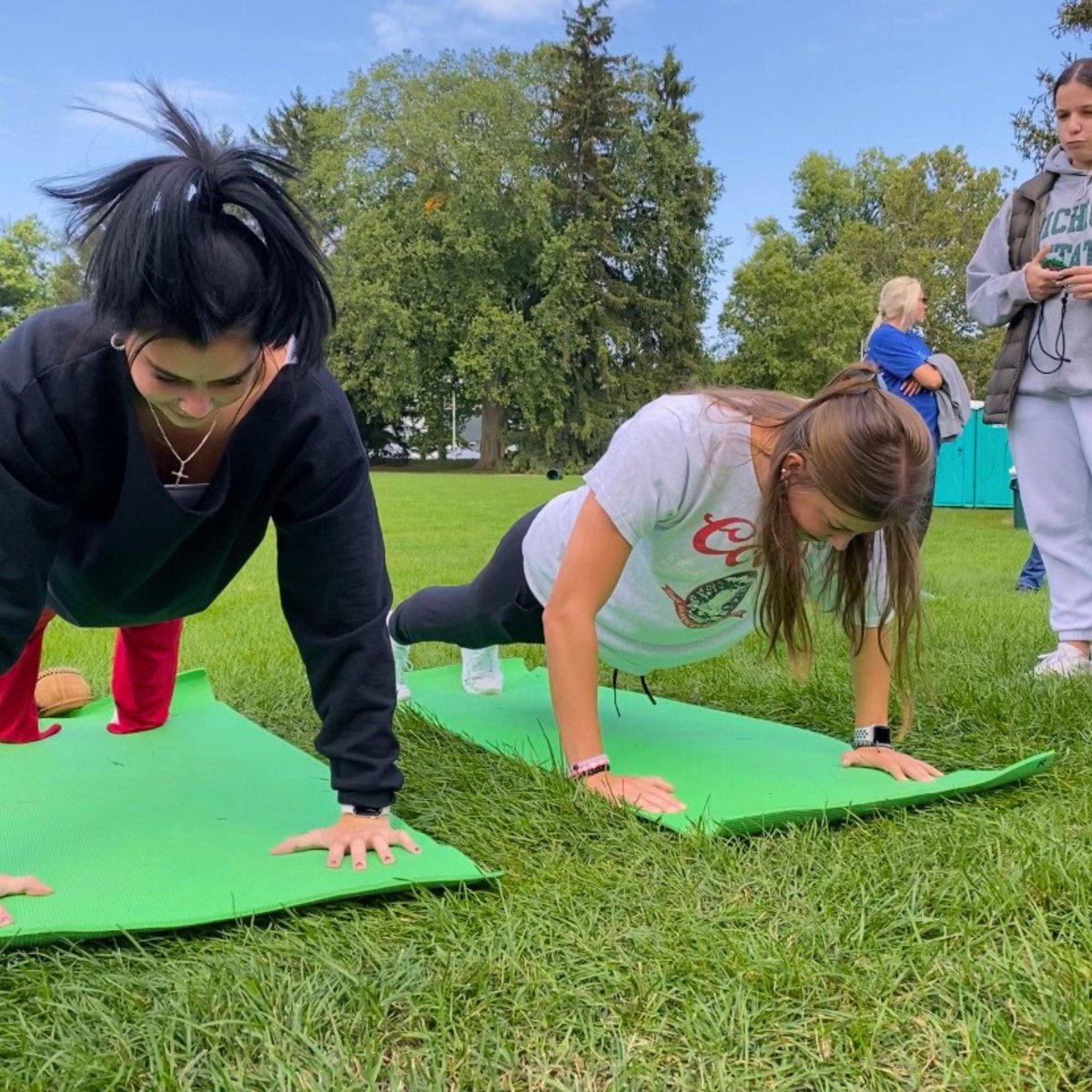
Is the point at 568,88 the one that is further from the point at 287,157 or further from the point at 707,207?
the point at 287,157

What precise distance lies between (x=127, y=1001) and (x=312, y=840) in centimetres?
62

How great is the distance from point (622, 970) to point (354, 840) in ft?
2.26

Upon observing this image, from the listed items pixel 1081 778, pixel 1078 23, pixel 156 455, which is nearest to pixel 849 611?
pixel 1081 778

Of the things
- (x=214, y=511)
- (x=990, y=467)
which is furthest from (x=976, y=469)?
(x=214, y=511)

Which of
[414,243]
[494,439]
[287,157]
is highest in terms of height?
[414,243]

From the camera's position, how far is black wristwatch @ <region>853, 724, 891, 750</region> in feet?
9.05

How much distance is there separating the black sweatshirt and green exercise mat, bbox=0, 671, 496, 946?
251 mm

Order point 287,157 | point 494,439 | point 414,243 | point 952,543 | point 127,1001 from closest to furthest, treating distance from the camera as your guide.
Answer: point 127,1001 < point 287,157 < point 952,543 < point 414,243 < point 494,439

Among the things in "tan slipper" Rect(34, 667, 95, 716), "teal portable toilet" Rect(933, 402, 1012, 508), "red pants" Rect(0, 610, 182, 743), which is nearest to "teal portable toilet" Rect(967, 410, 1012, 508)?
"teal portable toilet" Rect(933, 402, 1012, 508)

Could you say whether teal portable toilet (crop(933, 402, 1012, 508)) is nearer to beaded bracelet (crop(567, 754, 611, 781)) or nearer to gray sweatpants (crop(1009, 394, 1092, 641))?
gray sweatpants (crop(1009, 394, 1092, 641))

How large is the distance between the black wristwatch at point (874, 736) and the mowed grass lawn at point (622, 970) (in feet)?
1.07

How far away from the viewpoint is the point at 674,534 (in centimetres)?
265

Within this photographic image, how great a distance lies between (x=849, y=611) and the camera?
8.89 feet

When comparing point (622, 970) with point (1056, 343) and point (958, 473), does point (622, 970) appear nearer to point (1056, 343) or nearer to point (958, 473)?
point (1056, 343)
